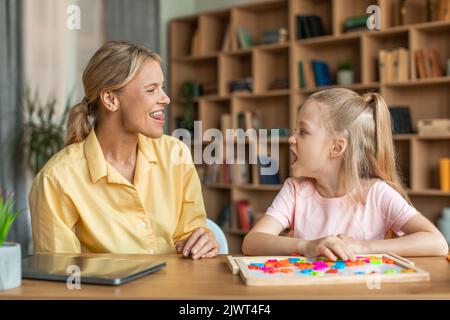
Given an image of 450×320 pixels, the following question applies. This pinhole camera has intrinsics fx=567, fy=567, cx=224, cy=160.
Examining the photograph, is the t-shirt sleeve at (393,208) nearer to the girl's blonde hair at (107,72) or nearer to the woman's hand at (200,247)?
the woman's hand at (200,247)

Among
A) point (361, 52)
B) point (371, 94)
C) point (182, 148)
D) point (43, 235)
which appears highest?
point (361, 52)

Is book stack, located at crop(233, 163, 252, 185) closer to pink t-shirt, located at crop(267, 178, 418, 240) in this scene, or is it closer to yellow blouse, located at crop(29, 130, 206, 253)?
yellow blouse, located at crop(29, 130, 206, 253)

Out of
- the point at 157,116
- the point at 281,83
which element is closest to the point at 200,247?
the point at 157,116

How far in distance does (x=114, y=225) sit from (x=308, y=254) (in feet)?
2.26

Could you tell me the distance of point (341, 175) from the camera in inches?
68.2

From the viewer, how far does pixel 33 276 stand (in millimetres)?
1149

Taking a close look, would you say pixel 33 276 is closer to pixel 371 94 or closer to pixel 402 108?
pixel 371 94

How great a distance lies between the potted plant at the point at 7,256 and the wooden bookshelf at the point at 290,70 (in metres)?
3.57

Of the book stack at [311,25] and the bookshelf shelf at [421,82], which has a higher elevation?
the book stack at [311,25]

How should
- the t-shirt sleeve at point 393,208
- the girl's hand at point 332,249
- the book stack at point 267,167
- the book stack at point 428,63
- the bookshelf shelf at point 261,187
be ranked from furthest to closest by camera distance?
the book stack at point 267,167 → the bookshelf shelf at point 261,187 → the book stack at point 428,63 → the t-shirt sleeve at point 393,208 → the girl's hand at point 332,249

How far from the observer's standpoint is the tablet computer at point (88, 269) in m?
1.10

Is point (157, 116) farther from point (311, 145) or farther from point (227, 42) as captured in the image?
point (227, 42)

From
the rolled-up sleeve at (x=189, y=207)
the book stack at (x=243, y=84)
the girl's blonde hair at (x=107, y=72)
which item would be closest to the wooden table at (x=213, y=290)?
the rolled-up sleeve at (x=189, y=207)
